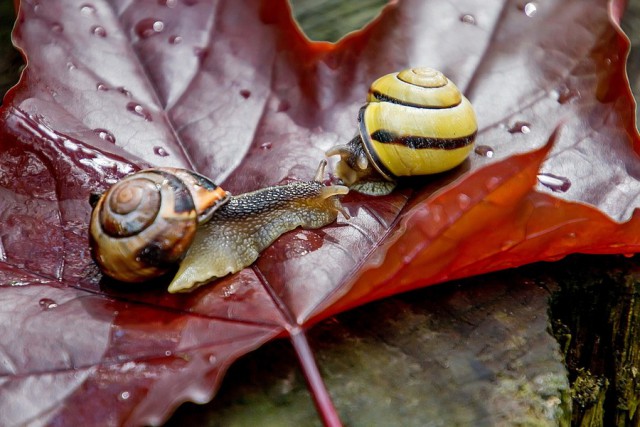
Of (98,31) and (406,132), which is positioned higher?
(98,31)

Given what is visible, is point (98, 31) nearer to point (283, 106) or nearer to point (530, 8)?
point (283, 106)

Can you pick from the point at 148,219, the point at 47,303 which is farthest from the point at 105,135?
the point at 47,303

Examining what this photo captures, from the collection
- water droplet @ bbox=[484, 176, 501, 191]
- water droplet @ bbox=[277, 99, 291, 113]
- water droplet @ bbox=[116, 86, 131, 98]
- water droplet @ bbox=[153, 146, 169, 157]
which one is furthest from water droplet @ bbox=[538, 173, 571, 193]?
water droplet @ bbox=[116, 86, 131, 98]

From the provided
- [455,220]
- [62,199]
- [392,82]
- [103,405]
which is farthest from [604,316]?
[62,199]

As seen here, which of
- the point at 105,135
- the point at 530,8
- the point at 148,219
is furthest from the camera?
the point at 530,8

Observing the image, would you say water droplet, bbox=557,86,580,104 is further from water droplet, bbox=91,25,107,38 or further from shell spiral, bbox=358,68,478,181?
water droplet, bbox=91,25,107,38

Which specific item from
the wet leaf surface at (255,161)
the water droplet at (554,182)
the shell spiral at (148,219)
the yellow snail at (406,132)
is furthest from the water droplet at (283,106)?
the water droplet at (554,182)
